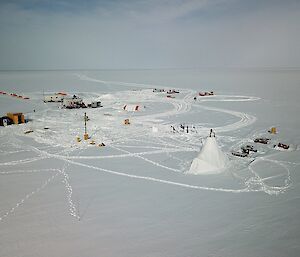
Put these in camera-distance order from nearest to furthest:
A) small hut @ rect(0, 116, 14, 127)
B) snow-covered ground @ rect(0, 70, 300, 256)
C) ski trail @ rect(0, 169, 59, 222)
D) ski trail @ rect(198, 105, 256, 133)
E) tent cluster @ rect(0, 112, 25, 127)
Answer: snow-covered ground @ rect(0, 70, 300, 256) → ski trail @ rect(0, 169, 59, 222) → ski trail @ rect(198, 105, 256, 133) → small hut @ rect(0, 116, 14, 127) → tent cluster @ rect(0, 112, 25, 127)

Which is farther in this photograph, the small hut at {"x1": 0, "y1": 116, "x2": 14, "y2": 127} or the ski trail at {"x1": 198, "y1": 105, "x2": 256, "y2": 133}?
the small hut at {"x1": 0, "y1": 116, "x2": 14, "y2": 127}

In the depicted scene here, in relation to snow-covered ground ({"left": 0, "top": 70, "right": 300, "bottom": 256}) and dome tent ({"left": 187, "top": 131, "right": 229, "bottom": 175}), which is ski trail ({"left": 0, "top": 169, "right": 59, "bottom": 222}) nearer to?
snow-covered ground ({"left": 0, "top": 70, "right": 300, "bottom": 256})

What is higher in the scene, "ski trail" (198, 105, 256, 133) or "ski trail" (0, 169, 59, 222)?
"ski trail" (198, 105, 256, 133)

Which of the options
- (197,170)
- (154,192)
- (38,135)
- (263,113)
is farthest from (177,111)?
(154,192)

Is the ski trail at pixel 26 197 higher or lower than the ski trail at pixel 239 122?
lower

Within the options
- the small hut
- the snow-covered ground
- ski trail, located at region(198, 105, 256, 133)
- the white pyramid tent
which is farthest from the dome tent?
the small hut

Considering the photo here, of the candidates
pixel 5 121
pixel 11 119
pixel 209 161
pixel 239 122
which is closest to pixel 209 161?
pixel 209 161

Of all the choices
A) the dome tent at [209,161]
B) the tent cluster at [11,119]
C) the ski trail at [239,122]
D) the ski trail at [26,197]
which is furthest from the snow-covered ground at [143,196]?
the tent cluster at [11,119]

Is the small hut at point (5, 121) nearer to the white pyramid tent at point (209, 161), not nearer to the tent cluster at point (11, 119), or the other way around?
the tent cluster at point (11, 119)
